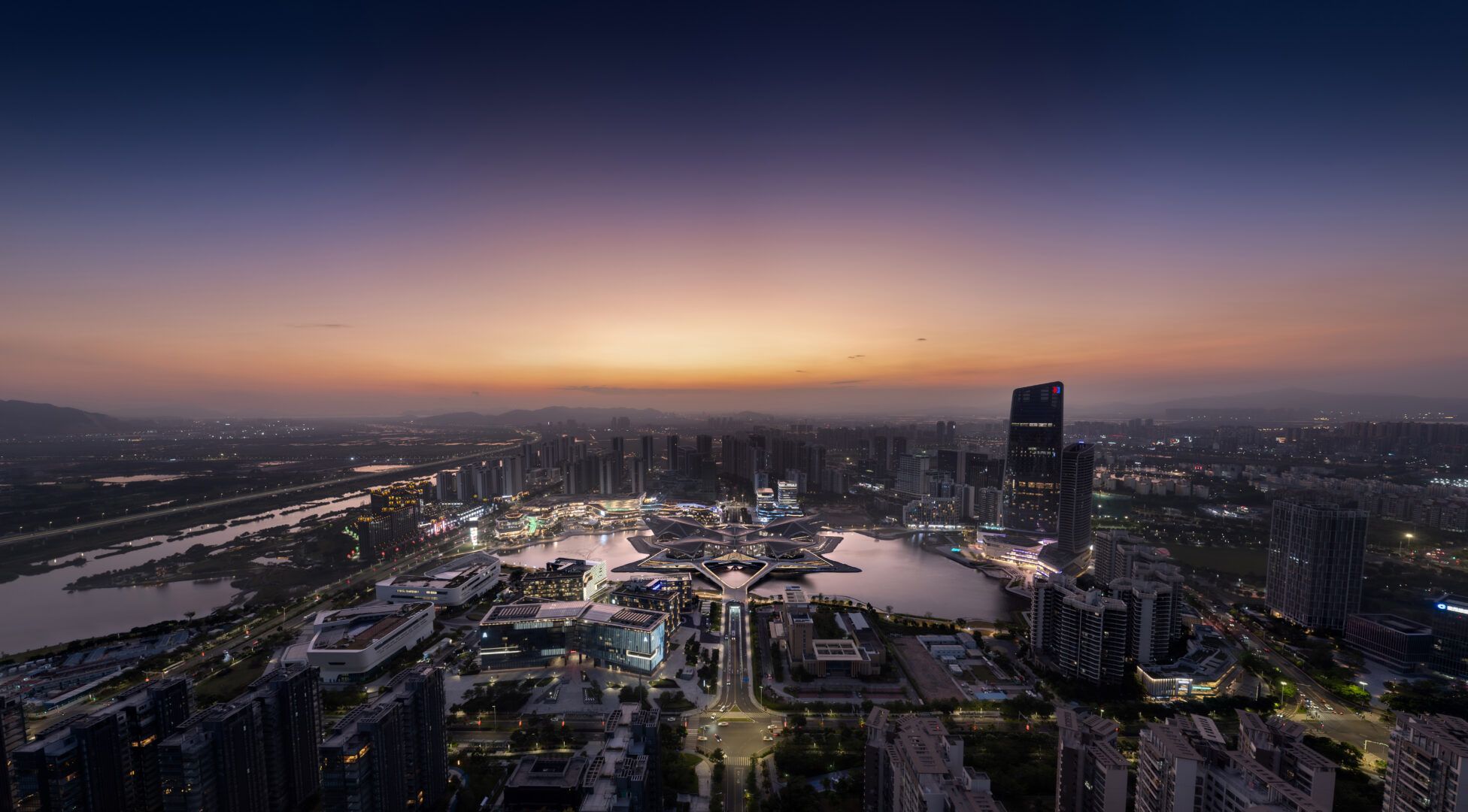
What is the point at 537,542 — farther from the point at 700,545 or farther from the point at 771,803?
the point at 771,803

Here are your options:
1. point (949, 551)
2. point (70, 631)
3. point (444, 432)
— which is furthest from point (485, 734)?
point (444, 432)

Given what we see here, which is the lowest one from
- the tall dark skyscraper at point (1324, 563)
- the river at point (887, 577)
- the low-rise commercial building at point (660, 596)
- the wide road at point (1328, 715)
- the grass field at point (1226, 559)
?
the river at point (887, 577)

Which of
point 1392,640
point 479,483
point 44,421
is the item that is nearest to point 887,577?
point 1392,640

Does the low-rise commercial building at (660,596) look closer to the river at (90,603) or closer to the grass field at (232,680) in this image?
the grass field at (232,680)

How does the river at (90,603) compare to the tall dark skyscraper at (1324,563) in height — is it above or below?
below

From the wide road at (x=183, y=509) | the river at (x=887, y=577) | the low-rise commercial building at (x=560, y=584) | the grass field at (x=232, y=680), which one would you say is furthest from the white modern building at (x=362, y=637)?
the wide road at (x=183, y=509)
